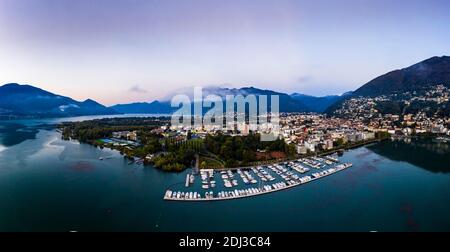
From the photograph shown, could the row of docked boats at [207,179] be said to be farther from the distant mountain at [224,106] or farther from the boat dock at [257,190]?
the distant mountain at [224,106]

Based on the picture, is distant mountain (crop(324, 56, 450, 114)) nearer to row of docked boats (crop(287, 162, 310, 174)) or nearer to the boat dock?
row of docked boats (crop(287, 162, 310, 174))

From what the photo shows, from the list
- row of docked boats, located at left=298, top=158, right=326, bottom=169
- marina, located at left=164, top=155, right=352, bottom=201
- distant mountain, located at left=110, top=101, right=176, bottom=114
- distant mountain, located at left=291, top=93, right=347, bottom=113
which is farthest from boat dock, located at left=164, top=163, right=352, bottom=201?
distant mountain, located at left=110, top=101, right=176, bottom=114

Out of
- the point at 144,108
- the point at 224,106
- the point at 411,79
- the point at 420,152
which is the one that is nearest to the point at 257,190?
the point at 420,152

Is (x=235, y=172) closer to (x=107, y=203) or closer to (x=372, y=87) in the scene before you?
(x=107, y=203)

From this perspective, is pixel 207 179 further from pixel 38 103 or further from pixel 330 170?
pixel 38 103

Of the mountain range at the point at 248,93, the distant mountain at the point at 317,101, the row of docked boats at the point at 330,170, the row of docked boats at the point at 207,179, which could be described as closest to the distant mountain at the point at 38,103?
the mountain range at the point at 248,93
